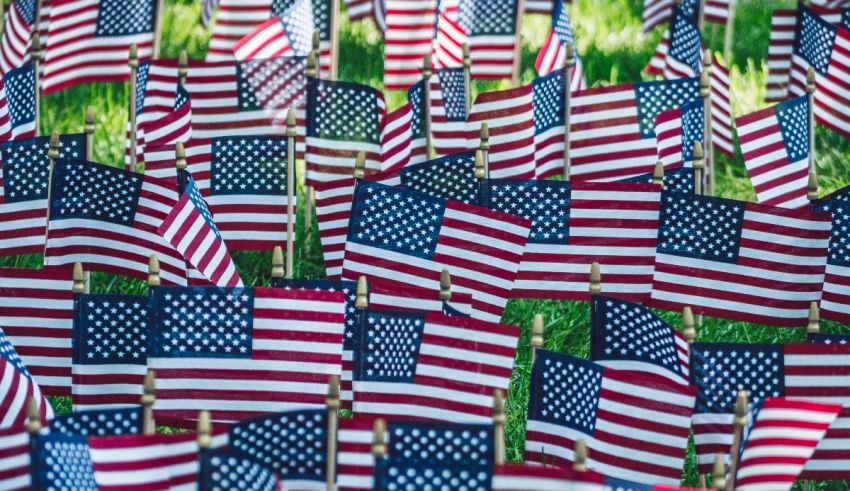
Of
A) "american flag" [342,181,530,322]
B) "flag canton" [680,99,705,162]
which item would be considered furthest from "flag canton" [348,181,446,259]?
"flag canton" [680,99,705,162]

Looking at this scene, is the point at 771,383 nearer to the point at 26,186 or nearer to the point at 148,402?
the point at 148,402

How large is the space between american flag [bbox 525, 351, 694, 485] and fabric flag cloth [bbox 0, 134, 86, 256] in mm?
4049

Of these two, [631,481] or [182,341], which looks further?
[182,341]

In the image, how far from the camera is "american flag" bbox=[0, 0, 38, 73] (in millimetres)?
14500

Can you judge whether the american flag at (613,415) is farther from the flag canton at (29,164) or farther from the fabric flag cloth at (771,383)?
the flag canton at (29,164)

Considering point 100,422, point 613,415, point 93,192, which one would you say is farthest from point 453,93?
point 100,422

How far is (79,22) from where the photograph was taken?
14570 mm

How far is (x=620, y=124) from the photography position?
12961mm

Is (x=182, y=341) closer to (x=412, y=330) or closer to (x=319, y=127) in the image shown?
(x=412, y=330)

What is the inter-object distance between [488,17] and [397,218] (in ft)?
14.2

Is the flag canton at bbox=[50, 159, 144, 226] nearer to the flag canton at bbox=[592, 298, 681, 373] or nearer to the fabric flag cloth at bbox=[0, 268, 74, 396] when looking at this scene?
the fabric flag cloth at bbox=[0, 268, 74, 396]

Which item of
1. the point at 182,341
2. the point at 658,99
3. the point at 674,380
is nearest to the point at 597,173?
the point at 658,99

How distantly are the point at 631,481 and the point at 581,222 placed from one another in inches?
111

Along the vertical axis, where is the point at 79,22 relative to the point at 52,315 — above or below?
above
